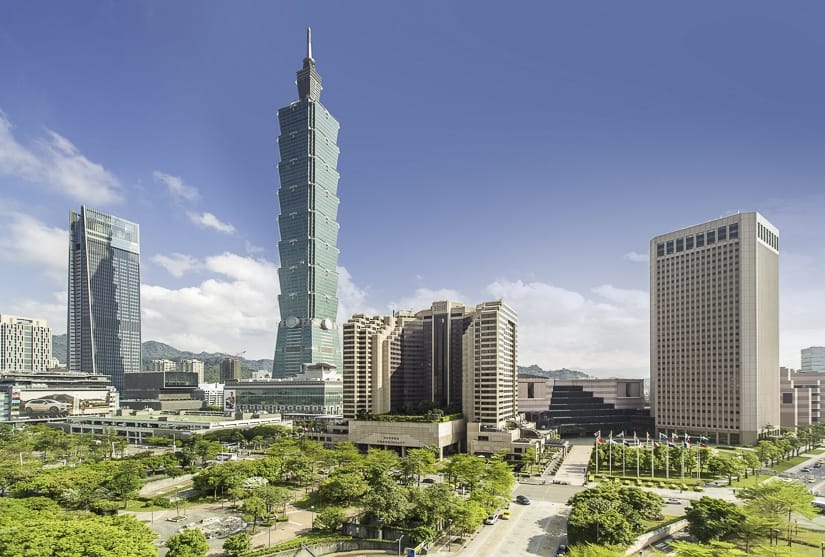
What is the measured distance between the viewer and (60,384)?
198m

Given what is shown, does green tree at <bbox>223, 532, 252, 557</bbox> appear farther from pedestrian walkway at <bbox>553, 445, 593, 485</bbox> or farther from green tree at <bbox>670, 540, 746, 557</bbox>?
pedestrian walkway at <bbox>553, 445, 593, 485</bbox>

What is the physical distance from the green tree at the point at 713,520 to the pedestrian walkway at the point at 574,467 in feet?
116

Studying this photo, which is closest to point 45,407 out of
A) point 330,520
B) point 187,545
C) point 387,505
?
point 330,520

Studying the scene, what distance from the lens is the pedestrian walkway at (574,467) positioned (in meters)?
96.8

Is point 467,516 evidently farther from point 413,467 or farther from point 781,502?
point 781,502

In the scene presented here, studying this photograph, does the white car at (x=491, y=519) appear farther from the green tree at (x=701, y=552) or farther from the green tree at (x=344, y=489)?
the green tree at (x=701, y=552)

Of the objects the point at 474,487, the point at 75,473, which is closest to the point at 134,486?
the point at 75,473

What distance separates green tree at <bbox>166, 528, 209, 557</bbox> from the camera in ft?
170

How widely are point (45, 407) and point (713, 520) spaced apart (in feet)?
691

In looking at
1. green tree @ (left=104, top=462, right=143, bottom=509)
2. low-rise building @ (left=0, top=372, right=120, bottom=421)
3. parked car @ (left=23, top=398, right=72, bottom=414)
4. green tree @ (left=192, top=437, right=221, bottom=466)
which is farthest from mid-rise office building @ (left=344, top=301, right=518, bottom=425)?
parked car @ (left=23, top=398, right=72, bottom=414)

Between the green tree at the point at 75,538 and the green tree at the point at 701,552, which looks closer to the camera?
the green tree at the point at 701,552

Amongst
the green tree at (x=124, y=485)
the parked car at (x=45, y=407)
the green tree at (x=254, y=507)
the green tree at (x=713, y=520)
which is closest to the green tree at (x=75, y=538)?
the green tree at (x=254, y=507)

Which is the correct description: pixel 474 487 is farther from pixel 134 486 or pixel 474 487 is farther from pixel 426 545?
pixel 134 486

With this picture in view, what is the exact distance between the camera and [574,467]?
356ft
